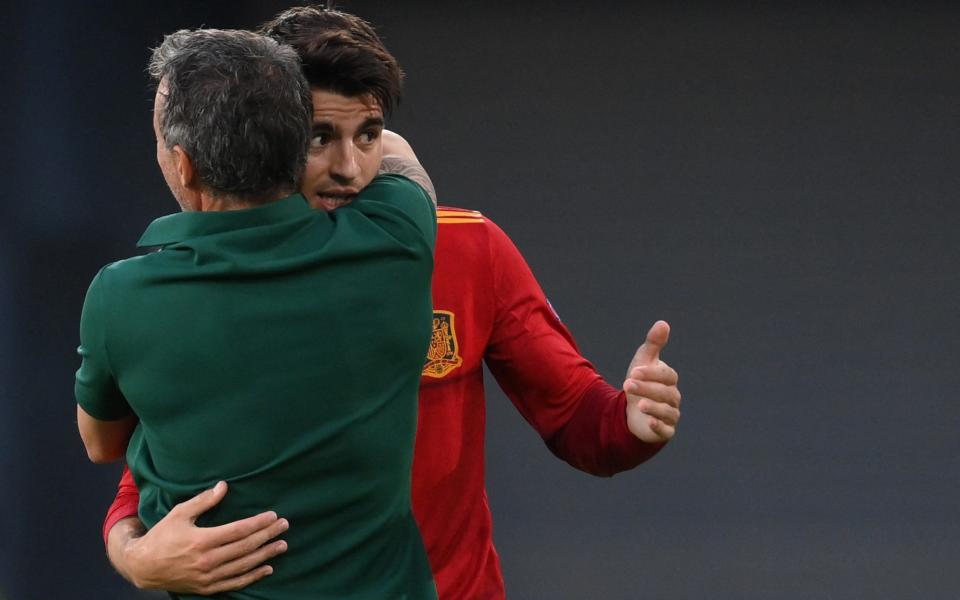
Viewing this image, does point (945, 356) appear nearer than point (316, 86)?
No

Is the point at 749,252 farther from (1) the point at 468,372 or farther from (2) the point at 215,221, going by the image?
(2) the point at 215,221

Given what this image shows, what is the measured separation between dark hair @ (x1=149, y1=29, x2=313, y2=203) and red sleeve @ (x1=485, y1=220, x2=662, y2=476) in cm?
60

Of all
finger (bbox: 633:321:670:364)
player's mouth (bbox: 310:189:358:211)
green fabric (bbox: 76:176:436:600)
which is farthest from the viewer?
player's mouth (bbox: 310:189:358:211)

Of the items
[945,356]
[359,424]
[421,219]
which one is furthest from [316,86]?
[945,356]

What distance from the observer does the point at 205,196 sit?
1253 mm

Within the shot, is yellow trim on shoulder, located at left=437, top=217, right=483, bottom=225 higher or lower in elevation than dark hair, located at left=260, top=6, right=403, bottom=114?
lower

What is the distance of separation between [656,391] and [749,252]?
8.11 feet

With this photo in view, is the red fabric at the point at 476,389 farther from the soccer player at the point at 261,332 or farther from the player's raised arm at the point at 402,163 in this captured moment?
the soccer player at the point at 261,332

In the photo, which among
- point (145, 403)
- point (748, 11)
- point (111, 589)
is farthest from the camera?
point (748, 11)

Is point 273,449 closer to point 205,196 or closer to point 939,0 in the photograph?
point 205,196

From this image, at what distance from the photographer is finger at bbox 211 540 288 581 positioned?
4.05 ft

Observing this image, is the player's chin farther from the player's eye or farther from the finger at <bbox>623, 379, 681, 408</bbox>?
the finger at <bbox>623, 379, 681, 408</bbox>

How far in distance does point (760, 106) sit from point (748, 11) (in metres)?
0.29

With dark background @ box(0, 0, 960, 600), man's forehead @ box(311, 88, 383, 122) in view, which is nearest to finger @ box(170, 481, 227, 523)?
man's forehead @ box(311, 88, 383, 122)
